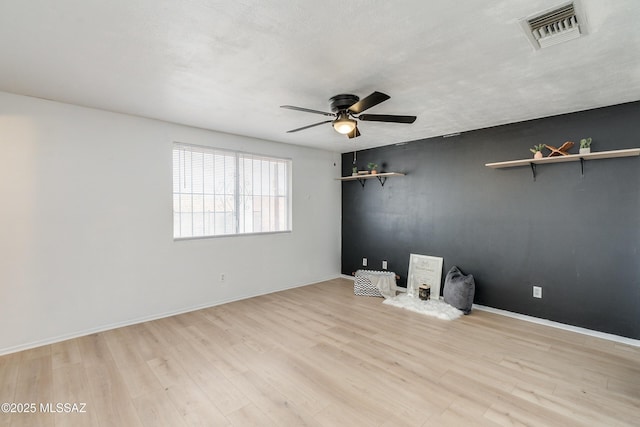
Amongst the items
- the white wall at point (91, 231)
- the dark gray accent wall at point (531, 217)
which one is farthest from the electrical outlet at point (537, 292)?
the white wall at point (91, 231)

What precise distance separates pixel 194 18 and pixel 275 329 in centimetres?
299

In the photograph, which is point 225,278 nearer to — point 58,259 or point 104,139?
point 58,259

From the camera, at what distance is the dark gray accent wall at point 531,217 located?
3.15 metres

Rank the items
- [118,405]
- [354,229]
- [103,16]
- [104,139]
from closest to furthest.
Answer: [103,16]
[118,405]
[104,139]
[354,229]

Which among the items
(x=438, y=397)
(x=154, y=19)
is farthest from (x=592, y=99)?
(x=154, y=19)

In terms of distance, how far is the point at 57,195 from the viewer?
10.2ft

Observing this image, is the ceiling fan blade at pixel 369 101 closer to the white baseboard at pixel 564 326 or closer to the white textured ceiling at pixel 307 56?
the white textured ceiling at pixel 307 56

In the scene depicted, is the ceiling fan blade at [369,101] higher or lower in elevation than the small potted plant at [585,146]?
higher

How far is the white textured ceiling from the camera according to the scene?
167 centimetres

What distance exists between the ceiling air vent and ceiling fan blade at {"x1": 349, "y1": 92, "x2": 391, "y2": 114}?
3.13ft

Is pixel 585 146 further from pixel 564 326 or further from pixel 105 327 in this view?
pixel 105 327

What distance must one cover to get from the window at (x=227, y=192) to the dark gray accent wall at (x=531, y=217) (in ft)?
6.26

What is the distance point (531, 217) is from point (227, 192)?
13.5ft

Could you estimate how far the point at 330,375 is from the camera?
2.48 m
